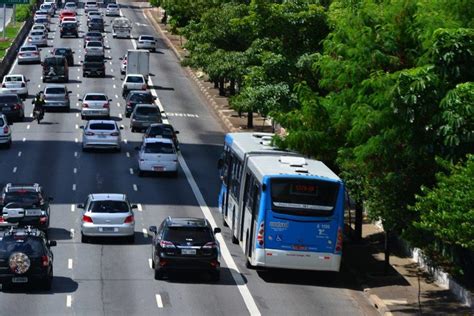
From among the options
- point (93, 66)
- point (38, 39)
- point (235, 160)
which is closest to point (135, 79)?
point (93, 66)

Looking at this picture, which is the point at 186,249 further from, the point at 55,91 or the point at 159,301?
the point at 55,91

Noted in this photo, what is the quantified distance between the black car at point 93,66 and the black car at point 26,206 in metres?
55.4

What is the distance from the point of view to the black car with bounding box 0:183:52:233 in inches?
1711

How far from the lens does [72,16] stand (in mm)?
139625

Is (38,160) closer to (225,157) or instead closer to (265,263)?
(225,157)

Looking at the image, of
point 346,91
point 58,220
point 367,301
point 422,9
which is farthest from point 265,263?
point 58,220

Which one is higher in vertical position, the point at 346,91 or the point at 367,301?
the point at 346,91

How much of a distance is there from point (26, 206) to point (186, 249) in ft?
29.4

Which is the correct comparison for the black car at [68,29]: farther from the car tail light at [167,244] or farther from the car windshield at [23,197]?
the car tail light at [167,244]

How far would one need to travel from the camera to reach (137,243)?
44.6 metres

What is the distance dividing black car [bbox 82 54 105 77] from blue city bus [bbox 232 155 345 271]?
207 ft

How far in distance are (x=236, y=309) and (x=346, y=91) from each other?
761 cm

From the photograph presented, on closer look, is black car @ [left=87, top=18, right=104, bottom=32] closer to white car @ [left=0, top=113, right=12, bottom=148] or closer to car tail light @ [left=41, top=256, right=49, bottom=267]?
white car @ [left=0, top=113, right=12, bottom=148]

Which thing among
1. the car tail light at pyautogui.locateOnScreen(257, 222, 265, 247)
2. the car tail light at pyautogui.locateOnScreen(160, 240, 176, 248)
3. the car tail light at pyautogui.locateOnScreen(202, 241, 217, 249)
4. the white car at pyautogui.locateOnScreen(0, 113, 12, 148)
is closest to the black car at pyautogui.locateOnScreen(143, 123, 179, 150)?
the white car at pyautogui.locateOnScreen(0, 113, 12, 148)
